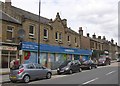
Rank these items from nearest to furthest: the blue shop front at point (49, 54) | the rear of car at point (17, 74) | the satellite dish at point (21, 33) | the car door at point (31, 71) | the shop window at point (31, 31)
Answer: the rear of car at point (17, 74), the car door at point (31, 71), the satellite dish at point (21, 33), the blue shop front at point (49, 54), the shop window at point (31, 31)

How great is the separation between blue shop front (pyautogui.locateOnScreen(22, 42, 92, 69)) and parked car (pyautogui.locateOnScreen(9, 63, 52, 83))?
8.53 metres

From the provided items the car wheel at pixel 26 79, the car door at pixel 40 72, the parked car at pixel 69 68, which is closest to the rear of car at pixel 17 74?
the car wheel at pixel 26 79

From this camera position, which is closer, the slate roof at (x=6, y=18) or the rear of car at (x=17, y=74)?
the rear of car at (x=17, y=74)

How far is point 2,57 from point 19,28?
178 inches

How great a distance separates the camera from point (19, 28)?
94.3ft

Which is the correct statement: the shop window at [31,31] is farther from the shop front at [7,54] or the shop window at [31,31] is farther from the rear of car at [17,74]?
the rear of car at [17,74]

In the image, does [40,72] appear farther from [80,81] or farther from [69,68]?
[69,68]

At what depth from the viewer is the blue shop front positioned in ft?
97.9

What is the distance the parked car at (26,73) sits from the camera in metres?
18.7

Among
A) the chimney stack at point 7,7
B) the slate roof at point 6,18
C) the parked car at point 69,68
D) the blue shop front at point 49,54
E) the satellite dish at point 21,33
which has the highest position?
the chimney stack at point 7,7

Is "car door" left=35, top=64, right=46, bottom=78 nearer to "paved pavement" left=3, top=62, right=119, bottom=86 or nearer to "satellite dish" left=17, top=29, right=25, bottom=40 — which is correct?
"paved pavement" left=3, top=62, right=119, bottom=86

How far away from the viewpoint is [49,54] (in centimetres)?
3522

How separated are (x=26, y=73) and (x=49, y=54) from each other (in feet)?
53.3

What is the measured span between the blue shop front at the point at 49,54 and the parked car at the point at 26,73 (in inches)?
336
